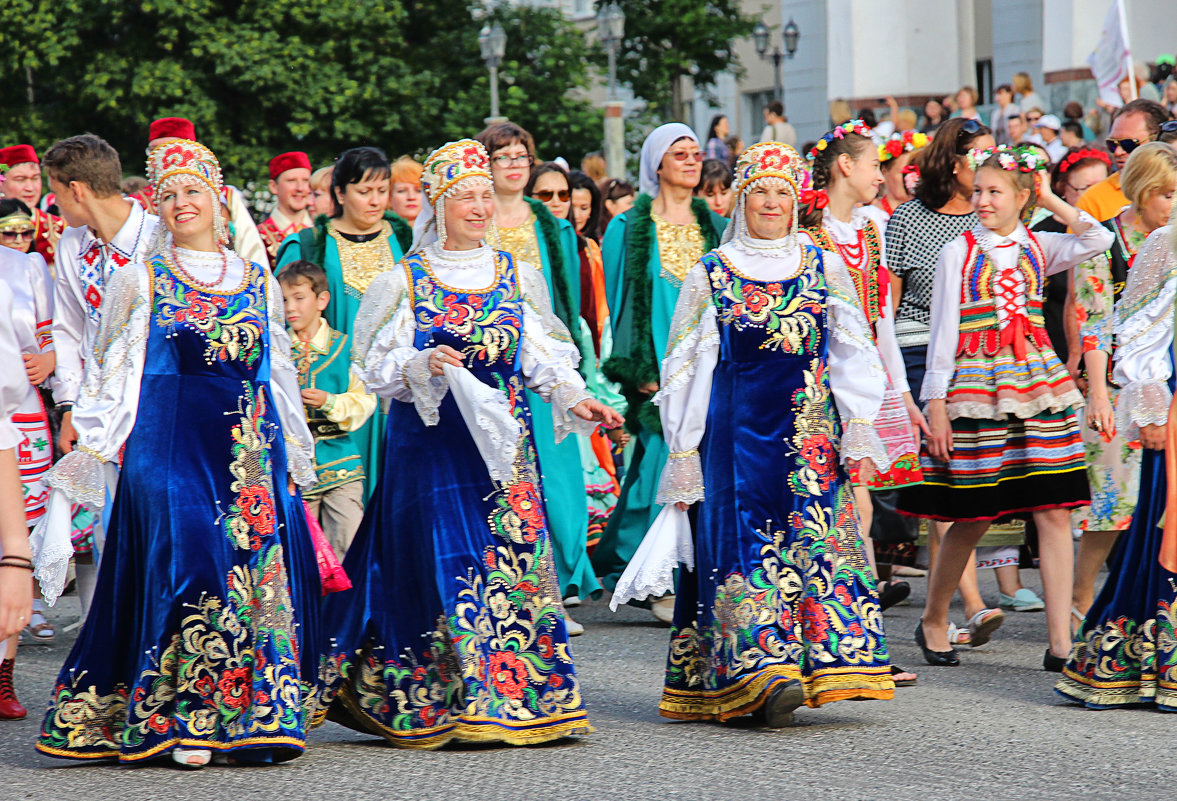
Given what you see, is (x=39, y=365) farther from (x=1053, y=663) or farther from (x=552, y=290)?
(x=1053, y=663)

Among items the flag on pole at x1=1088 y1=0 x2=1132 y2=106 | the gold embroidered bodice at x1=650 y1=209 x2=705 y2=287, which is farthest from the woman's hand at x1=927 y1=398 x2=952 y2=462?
the flag on pole at x1=1088 y1=0 x2=1132 y2=106

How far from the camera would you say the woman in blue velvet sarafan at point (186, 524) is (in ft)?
18.6

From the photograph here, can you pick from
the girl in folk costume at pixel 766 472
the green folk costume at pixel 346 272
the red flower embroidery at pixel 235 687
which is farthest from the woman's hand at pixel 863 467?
the green folk costume at pixel 346 272

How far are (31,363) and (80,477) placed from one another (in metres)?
1.94

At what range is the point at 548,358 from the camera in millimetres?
6344

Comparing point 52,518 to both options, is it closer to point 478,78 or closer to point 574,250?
point 574,250

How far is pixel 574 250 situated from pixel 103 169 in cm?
272

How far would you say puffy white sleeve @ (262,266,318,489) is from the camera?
6.12 meters

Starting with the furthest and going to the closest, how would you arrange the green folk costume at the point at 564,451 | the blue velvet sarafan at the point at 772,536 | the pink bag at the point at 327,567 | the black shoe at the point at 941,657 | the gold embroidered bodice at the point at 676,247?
the gold embroidered bodice at the point at 676,247, the green folk costume at the point at 564,451, the black shoe at the point at 941,657, the blue velvet sarafan at the point at 772,536, the pink bag at the point at 327,567

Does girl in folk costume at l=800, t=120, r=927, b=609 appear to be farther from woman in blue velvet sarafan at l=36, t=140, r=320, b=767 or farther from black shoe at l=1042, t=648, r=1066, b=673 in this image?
woman in blue velvet sarafan at l=36, t=140, r=320, b=767

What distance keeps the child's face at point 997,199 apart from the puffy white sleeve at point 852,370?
4.00 feet

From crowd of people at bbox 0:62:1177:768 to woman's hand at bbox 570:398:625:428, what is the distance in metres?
0.01

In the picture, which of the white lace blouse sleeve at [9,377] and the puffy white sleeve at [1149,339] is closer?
the white lace blouse sleeve at [9,377]

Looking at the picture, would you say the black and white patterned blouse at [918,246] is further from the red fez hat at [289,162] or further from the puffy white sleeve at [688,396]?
the red fez hat at [289,162]
